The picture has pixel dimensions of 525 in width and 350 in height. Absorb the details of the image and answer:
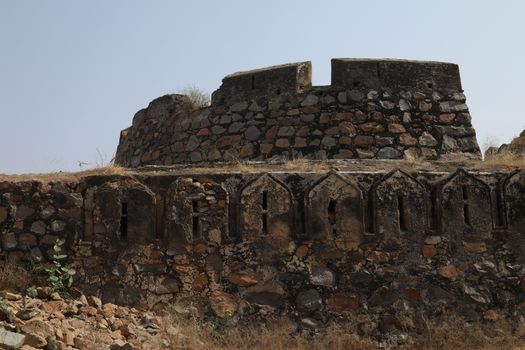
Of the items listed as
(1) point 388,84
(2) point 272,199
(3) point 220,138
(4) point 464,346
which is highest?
(1) point 388,84

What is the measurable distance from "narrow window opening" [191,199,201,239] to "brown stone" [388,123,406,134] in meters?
3.05

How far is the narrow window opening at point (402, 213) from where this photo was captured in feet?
21.0

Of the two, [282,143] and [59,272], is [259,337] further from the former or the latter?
[282,143]

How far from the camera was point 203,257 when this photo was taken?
20.4 ft

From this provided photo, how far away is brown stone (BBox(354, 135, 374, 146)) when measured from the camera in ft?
26.7

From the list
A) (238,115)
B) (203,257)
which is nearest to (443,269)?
(203,257)

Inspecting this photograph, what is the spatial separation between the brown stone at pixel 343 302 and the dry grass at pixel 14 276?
2859 millimetres

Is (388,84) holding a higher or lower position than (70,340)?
higher

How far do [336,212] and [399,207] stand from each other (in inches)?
25.6

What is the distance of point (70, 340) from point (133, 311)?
1019 millimetres

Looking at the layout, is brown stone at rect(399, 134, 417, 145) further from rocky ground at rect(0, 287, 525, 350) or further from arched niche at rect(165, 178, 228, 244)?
arched niche at rect(165, 178, 228, 244)

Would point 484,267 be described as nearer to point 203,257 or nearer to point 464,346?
point 464,346

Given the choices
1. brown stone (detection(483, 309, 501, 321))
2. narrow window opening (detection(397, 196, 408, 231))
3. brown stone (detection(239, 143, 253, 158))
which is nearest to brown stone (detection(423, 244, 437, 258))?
narrow window opening (detection(397, 196, 408, 231))

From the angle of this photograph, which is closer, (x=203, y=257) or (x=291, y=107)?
(x=203, y=257)
